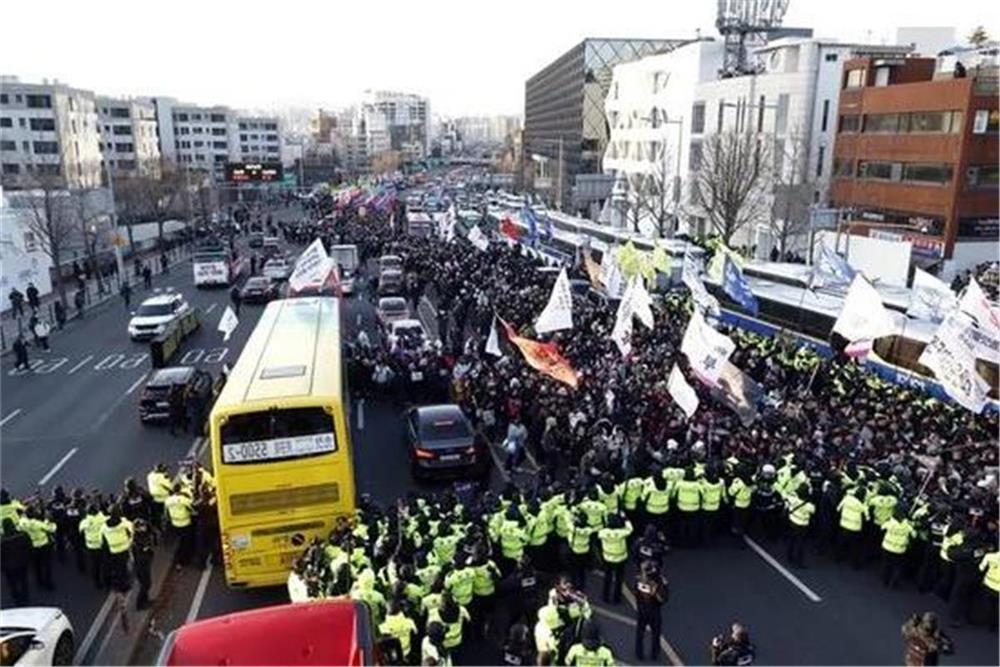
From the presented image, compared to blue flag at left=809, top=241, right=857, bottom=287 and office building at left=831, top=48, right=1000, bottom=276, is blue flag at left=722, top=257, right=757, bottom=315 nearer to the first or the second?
blue flag at left=809, top=241, right=857, bottom=287

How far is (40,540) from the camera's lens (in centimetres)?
1186

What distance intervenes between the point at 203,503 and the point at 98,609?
6.32 ft

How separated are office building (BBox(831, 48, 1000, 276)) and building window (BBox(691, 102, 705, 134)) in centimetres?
1373

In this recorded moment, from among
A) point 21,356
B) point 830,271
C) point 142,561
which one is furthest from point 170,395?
point 830,271

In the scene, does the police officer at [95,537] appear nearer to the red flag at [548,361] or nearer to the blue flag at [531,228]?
the red flag at [548,361]

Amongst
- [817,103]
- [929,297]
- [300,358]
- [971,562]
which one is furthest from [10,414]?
[817,103]

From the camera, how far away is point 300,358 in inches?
562

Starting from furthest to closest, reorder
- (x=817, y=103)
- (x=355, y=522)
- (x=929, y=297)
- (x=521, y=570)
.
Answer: (x=817, y=103), (x=929, y=297), (x=355, y=522), (x=521, y=570)

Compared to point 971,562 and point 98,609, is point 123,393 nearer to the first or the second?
point 98,609

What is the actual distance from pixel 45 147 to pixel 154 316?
6917cm

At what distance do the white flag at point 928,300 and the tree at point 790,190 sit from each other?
841 inches

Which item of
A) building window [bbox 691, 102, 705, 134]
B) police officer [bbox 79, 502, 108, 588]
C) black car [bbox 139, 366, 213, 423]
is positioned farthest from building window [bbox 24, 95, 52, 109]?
police officer [bbox 79, 502, 108, 588]

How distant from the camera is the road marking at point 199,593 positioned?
11656mm

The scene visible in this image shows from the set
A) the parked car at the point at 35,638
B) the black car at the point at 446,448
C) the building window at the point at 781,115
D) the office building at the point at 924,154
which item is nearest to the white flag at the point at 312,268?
the black car at the point at 446,448
